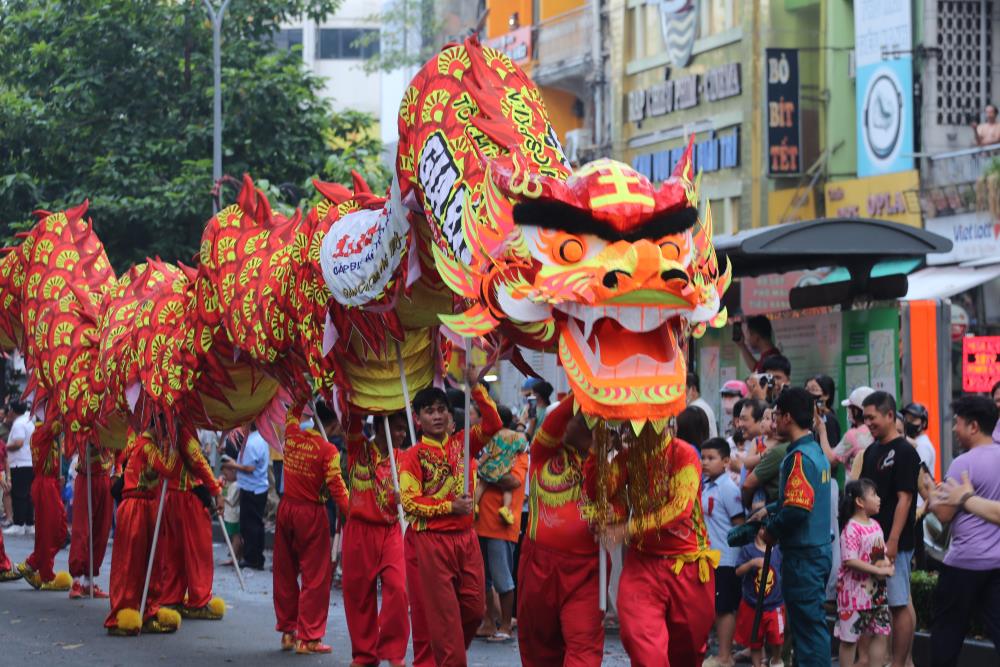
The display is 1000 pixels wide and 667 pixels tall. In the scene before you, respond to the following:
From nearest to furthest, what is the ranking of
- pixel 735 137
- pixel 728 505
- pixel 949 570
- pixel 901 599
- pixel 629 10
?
pixel 949 570
pixel 901 599
pixel 728 505
pixel 735 137
pixel 629 10

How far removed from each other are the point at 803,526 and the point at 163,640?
5413 mm

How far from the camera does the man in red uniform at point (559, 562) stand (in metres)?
7.85

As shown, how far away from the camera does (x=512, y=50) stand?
36438 millimetres

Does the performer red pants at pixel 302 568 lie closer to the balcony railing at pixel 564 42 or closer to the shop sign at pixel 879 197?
the shop sign at pixel 879 197

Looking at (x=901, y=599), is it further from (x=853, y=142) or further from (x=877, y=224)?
(x=853, y=142)

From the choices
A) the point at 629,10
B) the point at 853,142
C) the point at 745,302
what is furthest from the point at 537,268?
the point at 629,10

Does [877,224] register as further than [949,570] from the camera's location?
Yes

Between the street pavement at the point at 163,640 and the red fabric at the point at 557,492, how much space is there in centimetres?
355

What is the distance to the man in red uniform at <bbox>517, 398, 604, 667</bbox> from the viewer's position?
309 inches

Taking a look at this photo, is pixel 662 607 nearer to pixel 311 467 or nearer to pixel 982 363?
pixel 311 467

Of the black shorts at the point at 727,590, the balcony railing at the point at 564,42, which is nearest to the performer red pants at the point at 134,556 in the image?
the black shorts at the point at 727,590

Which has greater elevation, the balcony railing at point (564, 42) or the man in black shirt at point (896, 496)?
the balcony railing at point (564, 42)

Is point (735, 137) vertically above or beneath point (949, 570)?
above

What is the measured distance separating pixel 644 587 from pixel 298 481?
14.8ft
